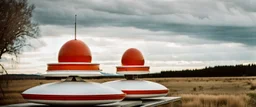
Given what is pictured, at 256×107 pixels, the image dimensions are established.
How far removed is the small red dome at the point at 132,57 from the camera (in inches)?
652

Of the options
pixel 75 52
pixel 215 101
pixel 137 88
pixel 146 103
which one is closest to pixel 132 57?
pixel 137 88

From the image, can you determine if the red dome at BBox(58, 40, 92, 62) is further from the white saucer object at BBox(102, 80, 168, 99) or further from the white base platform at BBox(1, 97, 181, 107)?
the white saucer object at BBox(102, 80, 168, 99)

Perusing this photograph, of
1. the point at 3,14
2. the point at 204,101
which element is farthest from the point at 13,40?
the point at 204,101

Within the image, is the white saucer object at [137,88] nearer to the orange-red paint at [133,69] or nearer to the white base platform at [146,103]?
the white base platform at [146,103]

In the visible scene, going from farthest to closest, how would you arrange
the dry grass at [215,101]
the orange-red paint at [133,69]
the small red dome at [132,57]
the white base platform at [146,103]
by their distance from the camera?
the dry grass at [215,101]
the small red dome at [132,57]
the orange-red paint at [133,69]
the white base platform at [146,103]

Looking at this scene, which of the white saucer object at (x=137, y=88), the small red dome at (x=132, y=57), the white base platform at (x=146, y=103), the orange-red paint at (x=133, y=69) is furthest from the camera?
the small red dome at (x=132, y=57)

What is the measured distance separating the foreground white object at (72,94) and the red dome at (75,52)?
538 mm

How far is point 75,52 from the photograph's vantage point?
1149 centimetres

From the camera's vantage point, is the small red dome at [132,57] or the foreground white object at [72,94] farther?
the small red dome at [132,57]

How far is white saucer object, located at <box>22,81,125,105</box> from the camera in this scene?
10992 mm

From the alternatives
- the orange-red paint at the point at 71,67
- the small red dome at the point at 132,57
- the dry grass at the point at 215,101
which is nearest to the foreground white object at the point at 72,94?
the orange-red paint at the point at 71,67

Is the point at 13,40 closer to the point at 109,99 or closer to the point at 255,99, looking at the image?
Answer: the point at 255,99

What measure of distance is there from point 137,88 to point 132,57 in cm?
119

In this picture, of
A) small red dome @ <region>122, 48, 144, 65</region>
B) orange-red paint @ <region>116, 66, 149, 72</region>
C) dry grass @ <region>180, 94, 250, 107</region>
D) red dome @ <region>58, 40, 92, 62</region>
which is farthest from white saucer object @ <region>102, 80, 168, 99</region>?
dry grass @ <region>180, 94, 250, 107</region>
